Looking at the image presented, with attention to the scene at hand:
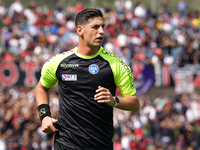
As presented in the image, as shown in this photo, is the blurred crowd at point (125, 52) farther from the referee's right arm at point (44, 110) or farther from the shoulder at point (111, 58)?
the shoulder at point (111, 58)

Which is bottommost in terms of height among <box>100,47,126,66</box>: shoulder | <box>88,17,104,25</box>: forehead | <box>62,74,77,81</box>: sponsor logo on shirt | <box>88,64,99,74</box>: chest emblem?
<box>62,74,77,81</box>: sponsor logo on shirt

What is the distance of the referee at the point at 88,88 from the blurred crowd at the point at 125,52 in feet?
27.9

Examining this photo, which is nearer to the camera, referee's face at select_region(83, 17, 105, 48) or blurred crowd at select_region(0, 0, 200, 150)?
referee's face at select_region(83, 17, 105, 48)

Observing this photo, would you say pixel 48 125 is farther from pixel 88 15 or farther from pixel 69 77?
pixel 88 15

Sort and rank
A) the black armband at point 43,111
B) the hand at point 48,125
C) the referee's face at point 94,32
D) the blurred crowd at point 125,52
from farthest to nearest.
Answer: the blurred crowd at point 125,52
the black armband at point 43,111
the referee's face at point 94,32
the hand at point 48,125

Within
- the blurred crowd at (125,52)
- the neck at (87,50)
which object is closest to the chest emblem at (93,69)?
the neck at (87,50)

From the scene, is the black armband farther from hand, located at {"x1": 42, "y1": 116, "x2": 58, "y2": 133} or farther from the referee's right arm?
hand, located at {"x1": 42, "y1": 116, "x2": 58, "y2": 133}

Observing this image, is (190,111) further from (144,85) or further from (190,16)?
(190,16)

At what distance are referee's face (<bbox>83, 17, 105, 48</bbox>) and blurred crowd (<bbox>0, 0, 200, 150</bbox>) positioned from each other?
8853 millimetres

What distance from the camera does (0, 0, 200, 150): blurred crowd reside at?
12680 millimetres

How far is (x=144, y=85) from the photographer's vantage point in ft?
49.1

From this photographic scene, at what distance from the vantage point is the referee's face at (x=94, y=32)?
3.94m

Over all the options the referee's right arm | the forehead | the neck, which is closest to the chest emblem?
the neck

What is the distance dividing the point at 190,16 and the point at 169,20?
162 cm
